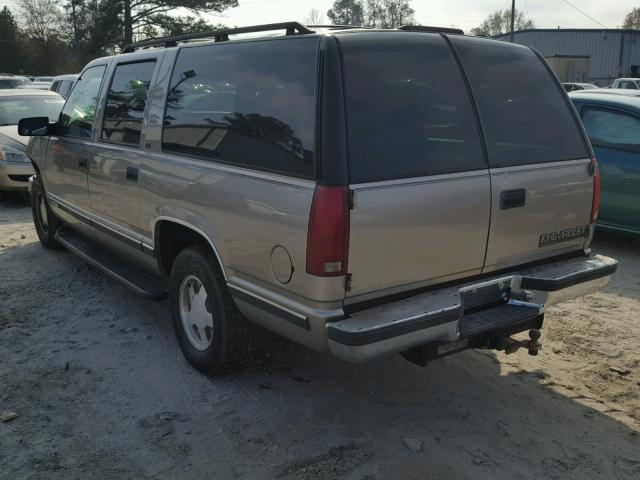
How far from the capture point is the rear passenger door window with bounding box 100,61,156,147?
4.44 metres

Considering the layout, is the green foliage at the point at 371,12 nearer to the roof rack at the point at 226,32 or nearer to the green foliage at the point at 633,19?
the green foliage at the point at 633,19

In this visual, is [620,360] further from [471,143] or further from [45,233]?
[45,233]

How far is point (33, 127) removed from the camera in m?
5.74

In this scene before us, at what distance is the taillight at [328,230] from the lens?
9.30 feet

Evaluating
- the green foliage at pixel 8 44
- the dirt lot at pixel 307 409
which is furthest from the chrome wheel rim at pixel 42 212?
the green foliage at pixel 8 44

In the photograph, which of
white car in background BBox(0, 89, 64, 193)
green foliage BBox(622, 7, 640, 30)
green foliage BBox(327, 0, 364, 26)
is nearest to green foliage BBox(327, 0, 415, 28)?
green foliage BBox(327, 0, 364, 26)

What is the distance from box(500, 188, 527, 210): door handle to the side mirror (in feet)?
14.1

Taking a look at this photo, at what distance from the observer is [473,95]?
3.43m

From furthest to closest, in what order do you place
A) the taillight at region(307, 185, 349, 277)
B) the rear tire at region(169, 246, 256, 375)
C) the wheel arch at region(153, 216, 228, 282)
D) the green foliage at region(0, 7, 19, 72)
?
the green foliage at region(0, 7, 19, 72) < the wheel arch at region(153, 216, 228, 282) < the rear tire at region(169, 246, 256, 375) < the taillight at region(307, 185, 349, 277)

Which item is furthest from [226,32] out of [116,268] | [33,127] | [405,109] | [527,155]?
[33,127]

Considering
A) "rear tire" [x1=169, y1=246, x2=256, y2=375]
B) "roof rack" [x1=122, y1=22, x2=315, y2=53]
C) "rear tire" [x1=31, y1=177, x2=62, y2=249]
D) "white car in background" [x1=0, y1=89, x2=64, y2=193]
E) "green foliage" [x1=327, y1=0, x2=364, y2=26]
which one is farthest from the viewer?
"green foliage" [x1=327, y1=0, x2=364, y2=26]

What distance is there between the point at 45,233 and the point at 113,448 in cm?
433

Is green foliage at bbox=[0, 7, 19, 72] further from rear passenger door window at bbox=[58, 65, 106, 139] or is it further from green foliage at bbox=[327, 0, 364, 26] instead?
rear passenger door window at bbox=[58, 65, 106, 139]

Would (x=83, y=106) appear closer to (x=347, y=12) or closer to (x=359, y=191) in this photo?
(x=359, y=191)
